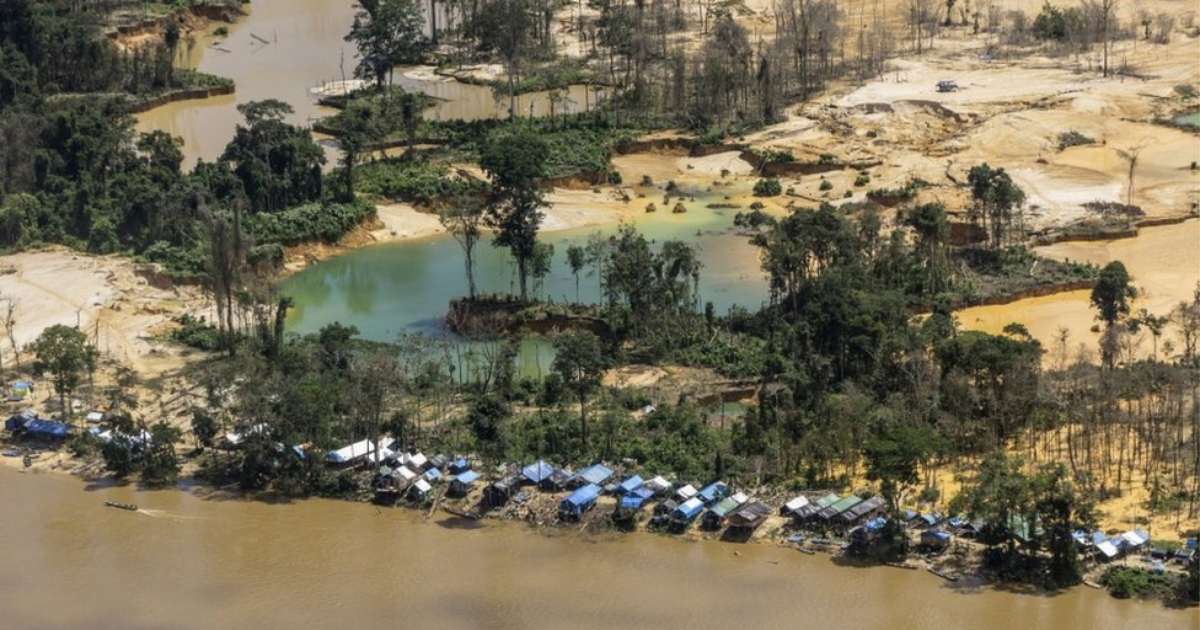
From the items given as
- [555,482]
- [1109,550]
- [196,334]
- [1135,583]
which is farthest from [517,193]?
[1135,583]

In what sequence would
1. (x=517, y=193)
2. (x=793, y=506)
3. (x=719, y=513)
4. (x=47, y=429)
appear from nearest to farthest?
(x=719, y=513)
(x=793, y=506)
(x=47, y=429)
(x=517, y=193)

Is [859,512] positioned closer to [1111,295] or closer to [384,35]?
[1111,295]

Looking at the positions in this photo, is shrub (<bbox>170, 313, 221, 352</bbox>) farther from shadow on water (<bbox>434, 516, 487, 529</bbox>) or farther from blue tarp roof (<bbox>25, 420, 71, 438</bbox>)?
shadow on water (<bbox>434, 516, 487, 529</bbox>)

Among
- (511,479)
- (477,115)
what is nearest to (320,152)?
(477,115)

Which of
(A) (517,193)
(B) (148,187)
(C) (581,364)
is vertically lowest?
(C) (581,364)

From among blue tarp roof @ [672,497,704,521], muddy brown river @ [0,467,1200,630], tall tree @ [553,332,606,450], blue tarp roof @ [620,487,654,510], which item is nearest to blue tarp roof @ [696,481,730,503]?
blue tarp roof @ [672,497,704,521]

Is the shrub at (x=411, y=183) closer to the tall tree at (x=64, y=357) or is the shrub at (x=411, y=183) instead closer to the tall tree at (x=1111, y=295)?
the tall tree at (x=64, y=357)

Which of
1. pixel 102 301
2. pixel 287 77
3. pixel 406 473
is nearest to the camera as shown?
pixel 406 473

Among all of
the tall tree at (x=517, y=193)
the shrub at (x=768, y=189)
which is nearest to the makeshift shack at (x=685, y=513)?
the tall tree at (x=517, y=193)
